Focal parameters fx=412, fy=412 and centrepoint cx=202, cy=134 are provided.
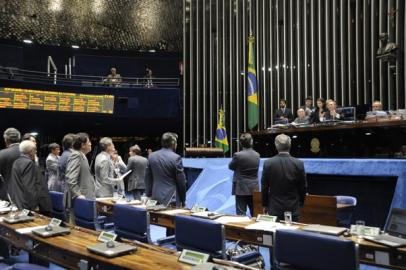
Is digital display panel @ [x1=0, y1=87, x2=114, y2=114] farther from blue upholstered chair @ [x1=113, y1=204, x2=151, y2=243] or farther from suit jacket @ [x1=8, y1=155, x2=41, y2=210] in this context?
blue upholstered chair @ [x1=113, y1=204, x2=151, y2=243]

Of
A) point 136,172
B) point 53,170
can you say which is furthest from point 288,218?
point 136,172

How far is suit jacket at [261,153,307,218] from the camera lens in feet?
10.7

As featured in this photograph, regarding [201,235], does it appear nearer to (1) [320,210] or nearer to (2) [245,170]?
(1) [320,210]

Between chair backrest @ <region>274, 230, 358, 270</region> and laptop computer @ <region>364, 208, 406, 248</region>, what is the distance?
477mm

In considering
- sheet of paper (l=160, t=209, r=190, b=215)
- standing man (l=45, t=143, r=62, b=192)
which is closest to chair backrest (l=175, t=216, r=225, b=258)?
sheet of paper (l=160, t=209, r=190, b=215)

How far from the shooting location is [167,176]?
4.11 m

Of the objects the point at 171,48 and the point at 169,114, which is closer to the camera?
the point at 169,114

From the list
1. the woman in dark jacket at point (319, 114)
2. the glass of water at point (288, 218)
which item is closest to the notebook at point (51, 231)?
the glass of water at point (288, 218)

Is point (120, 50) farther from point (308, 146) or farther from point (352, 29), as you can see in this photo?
point (308, 146)

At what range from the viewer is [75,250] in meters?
2.12

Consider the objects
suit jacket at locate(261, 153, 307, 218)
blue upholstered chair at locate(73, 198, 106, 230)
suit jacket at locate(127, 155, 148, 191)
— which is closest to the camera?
suit jacket at locate(261, 153, 307, 218)

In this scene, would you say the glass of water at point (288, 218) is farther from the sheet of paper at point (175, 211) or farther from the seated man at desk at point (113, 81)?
the seated man at desk at point (113, 81)

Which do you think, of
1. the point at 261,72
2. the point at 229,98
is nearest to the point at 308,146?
the point at 261,72

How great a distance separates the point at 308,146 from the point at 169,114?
8000mm
